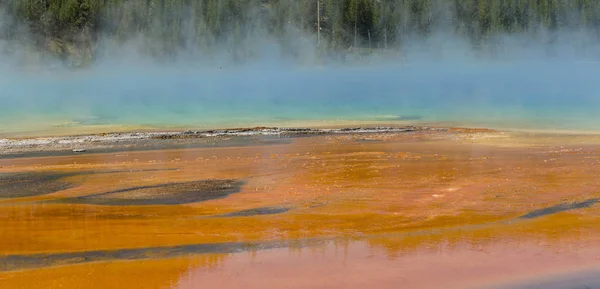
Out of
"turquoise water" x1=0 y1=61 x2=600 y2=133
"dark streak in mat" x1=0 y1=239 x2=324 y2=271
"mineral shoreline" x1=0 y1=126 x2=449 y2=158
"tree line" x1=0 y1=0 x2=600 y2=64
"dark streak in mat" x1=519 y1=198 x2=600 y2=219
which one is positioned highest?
"tree line" x1=0 y1=0 x2=600 y2=64

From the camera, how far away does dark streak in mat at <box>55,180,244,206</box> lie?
29.6 feet

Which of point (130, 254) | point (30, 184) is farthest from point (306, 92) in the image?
point (130, 254)

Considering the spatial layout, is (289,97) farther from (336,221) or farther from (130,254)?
(130,254)

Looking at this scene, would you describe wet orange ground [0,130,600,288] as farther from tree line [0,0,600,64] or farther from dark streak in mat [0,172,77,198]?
tree line [0,0,600,64]

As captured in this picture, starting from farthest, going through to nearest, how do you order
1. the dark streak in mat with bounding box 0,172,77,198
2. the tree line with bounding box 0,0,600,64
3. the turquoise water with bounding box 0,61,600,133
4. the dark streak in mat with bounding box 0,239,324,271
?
the tree line with bounding box 0,0,600,64
the turquoise water with bounding box 0,61,600,133
the dark streak in mat with bounding box 0,172,77,198
the dark streak in mat with bounding box 0,239,324,271

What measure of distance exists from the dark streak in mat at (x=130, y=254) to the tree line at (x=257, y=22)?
5230 centimetres

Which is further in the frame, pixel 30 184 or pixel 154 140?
pixel 154 140

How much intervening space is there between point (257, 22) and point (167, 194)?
56968 millimetres

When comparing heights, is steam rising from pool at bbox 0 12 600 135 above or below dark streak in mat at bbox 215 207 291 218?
above

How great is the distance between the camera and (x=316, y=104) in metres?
28.1

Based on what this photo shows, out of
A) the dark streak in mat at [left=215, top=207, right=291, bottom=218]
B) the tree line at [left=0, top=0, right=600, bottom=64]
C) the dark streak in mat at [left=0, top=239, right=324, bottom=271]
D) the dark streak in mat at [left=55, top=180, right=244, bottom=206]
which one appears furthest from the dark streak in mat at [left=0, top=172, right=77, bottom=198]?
the tree line at [left=0, top=0, right=600, bottom=64]

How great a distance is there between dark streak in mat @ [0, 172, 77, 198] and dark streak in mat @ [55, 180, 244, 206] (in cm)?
86

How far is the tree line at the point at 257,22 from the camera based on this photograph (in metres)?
58.8

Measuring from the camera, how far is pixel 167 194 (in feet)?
31.0
